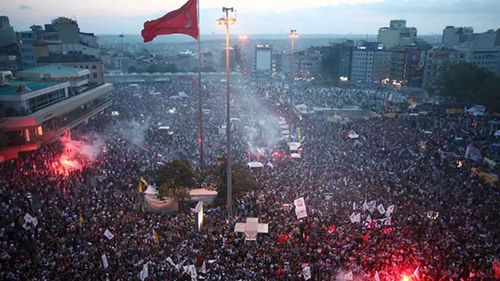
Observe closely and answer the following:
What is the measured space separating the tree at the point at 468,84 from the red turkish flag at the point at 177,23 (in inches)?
1564

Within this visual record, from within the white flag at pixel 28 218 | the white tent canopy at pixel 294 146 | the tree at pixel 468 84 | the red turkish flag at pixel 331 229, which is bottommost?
the red turkish flag at pixel 331 229

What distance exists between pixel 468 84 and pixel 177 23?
1819 inches

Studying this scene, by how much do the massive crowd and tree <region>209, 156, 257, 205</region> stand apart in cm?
56

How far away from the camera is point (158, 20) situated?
16781 millimetres

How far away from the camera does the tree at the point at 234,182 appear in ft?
63.7

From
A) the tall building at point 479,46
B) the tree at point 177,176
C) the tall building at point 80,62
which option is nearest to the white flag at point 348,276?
the tree at point 177,176

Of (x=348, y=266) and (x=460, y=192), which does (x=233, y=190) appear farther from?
(x=460, y=192)

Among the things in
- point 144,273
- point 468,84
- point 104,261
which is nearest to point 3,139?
point 104,261

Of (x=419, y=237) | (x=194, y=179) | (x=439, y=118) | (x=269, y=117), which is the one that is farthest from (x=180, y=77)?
(x=419, y=237)

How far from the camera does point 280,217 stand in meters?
17.2

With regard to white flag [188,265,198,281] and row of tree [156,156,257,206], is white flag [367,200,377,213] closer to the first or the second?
row of tree [156,156,257,206]

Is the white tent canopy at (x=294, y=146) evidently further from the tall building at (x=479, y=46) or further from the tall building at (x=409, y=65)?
the tall building at (x=479, y=46)

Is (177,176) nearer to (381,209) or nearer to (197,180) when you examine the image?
(197,180)

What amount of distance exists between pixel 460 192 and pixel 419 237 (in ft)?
19.4
